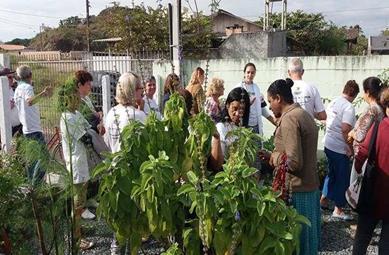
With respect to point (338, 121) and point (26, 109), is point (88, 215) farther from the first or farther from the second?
point (338, 121)

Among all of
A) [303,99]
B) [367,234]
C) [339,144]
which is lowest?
[367,234]

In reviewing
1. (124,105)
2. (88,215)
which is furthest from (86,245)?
(124,105)

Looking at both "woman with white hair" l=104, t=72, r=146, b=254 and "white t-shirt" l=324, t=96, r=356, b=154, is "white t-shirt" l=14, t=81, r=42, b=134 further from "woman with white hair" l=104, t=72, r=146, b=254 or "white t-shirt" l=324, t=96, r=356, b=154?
"white t-shirt" l=324, t=96, r=356, b=154

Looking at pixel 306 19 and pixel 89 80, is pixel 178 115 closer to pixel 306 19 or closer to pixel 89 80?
pixel 89 80

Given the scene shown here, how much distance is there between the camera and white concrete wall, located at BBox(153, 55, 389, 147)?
294 inches

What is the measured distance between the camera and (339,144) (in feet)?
16.8

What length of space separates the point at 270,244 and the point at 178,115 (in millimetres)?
884

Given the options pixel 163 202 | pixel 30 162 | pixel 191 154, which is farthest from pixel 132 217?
pixel 30 162

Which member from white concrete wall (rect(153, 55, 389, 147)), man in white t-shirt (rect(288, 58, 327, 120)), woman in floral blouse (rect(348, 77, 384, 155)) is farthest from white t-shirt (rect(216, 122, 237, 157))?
white concrete wall (rect(153, 55, 389, 147))

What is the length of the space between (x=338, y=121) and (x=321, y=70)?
306 cm

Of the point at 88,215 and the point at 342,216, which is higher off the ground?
the point at 88,215

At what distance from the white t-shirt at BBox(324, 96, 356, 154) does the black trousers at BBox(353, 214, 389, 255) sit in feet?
5.24

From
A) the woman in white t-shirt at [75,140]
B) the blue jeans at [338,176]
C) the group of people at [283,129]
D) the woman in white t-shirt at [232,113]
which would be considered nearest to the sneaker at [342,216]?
the blue jeans at [338,176]

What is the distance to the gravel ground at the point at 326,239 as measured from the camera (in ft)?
14.2
